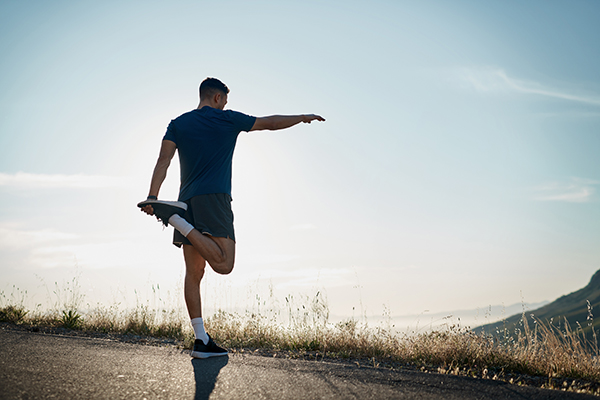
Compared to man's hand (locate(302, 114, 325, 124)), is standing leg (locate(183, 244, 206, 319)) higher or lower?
lower

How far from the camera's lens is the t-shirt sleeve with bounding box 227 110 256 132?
3943 millimetres

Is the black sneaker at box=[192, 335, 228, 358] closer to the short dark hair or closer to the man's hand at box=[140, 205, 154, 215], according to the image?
the man's hand at box=[140, 205, 154, 215]

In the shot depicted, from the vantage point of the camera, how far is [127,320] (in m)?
5.71

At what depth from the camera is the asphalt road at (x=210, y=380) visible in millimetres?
2314

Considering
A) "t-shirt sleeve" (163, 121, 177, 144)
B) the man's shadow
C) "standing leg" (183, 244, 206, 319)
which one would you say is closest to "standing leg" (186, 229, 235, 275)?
"standing leg" (183, 244, 206, 319)

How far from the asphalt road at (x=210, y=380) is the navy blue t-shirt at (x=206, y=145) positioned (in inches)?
56.5

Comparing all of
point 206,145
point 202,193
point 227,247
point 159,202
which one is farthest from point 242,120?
point 227,247

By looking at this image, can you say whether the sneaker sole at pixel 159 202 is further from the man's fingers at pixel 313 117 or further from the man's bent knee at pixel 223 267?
the man's fingers at pixel 313 117

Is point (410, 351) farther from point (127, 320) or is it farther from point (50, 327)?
point (50, 327)

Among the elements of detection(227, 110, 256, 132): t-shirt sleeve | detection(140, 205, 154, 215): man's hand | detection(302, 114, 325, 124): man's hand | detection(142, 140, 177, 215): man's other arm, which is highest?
detection(302, 114, 325, 124): man's hand

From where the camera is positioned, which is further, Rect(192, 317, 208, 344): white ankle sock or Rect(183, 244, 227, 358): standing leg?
Rect(183, 244, 227, 358): standing leg

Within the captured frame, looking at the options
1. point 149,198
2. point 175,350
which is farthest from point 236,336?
point 149,198

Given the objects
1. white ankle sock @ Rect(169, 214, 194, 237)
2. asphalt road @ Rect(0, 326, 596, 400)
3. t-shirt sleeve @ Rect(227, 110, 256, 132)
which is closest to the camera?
asphalt road @ Rect(0, 326, 596, 400)

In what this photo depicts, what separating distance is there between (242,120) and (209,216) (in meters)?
0.95
